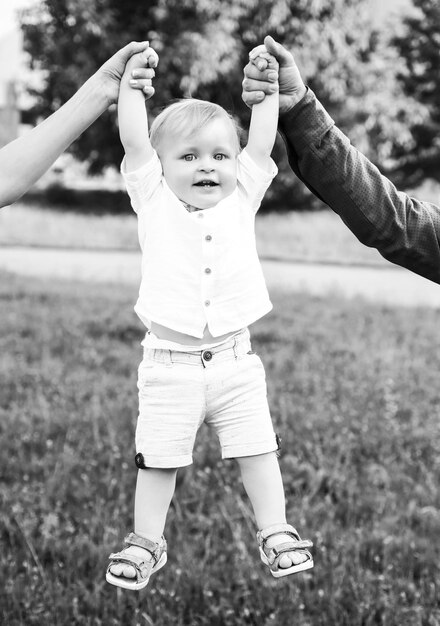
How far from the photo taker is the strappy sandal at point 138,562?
188cm

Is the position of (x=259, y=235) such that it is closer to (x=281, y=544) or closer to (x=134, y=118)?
(x=134, y=118)

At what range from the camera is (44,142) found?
1.93 m

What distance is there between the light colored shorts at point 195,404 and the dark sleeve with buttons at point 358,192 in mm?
630

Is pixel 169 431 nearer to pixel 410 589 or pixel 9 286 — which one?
pixel 410 589

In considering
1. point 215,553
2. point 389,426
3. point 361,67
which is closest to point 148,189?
point 215,553

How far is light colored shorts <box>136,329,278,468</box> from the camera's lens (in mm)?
1952

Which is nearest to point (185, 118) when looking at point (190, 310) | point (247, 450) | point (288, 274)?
point (190, 310)

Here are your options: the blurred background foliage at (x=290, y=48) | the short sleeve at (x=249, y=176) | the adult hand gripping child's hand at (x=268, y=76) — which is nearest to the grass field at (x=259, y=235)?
the blurred background foliage at (x=290, y=48)

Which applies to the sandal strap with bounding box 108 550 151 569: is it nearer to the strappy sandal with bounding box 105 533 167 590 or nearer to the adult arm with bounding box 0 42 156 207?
the strappy sandal with bounding box 105 533 167 590

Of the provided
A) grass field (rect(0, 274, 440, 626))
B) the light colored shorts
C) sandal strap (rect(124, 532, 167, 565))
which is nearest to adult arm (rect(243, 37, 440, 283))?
the light colored shorts

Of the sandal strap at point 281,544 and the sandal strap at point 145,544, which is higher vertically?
the sandal strap at point 281,544

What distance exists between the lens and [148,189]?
6.47 feet

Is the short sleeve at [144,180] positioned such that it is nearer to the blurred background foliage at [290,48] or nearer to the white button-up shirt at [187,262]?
the white button-up shirt at [187,262]

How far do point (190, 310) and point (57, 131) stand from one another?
51cm
